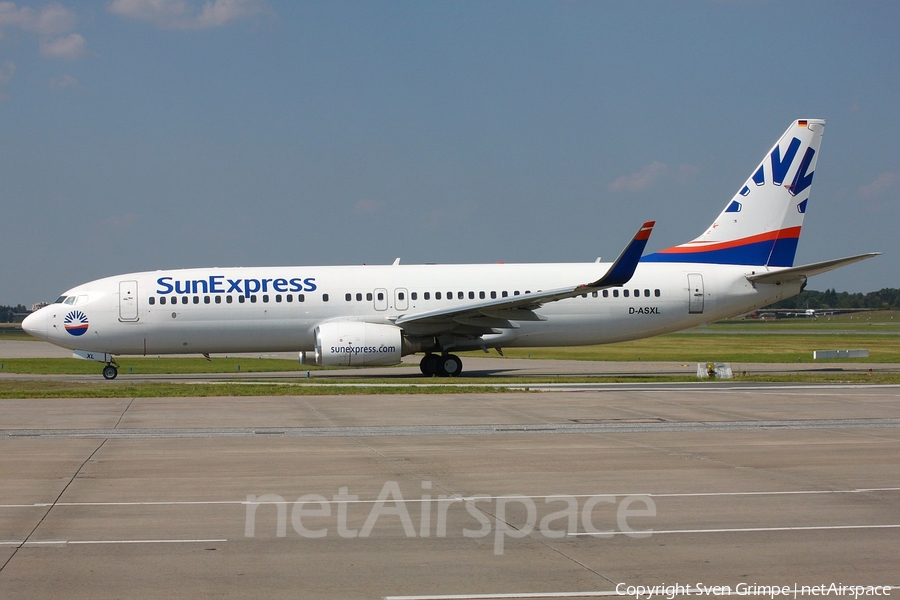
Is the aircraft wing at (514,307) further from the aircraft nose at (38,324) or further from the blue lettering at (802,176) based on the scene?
the aircraft nose at (38,324)

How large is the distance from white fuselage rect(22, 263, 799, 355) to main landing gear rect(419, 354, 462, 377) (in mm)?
631

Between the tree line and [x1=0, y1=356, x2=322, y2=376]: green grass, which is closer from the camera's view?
[x1=0, y1=356, x2=322, y2=376]: green grass

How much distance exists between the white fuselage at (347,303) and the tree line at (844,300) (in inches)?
5820

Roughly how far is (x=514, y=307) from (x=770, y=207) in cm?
977

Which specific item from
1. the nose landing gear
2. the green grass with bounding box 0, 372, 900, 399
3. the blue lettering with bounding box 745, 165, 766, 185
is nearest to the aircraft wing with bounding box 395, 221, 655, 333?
the green grass with bounding box 0, 372, 900, 399

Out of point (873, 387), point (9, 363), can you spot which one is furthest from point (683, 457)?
point (9, 363)

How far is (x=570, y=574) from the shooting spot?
660 cm

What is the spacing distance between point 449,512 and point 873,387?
17831 mm

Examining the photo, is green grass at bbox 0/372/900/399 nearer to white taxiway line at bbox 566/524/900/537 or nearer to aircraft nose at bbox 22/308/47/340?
aircraft nose at bbox 22/308/47/340

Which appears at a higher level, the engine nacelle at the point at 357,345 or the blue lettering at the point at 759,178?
the blue lettering at the point at 759,178

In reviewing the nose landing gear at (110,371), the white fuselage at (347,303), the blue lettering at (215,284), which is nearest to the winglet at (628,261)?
the white fuselage at (347,303)
